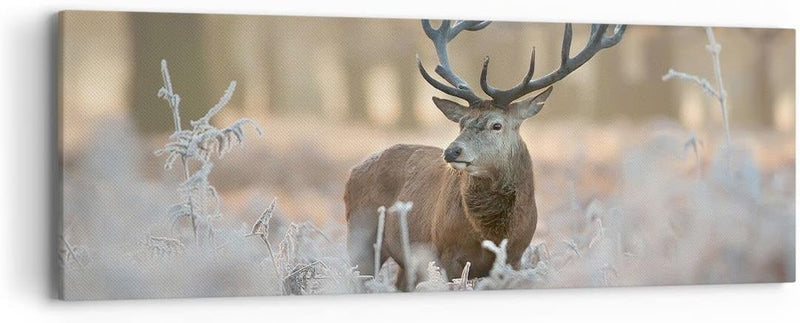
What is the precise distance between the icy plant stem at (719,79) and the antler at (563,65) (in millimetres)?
333

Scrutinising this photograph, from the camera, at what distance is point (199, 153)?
15.5 feet

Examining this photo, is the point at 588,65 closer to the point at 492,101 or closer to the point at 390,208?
the point at 492,101

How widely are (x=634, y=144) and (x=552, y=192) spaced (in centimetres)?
35

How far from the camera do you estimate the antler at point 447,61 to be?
4.89 m

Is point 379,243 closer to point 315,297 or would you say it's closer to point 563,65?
point 315,297

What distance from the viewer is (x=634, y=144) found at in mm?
5051

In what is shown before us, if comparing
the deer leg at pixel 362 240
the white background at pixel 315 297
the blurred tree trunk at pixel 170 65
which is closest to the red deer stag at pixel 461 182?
the deer leg at pixel 362 240

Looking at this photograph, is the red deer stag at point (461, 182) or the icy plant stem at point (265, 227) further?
the red deer stag at point (461, 182)

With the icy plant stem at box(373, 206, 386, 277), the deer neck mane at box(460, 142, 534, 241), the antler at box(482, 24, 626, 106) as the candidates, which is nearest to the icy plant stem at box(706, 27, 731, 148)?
the antler at box(482, 24, 626, 106)

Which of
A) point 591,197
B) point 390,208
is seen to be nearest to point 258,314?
point 390,208

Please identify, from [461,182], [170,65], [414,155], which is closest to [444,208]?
[461,182]

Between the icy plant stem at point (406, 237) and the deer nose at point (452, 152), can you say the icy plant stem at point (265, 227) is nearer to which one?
the icy plant stem at point (406, 237)

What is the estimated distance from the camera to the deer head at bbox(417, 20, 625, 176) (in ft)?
16.1

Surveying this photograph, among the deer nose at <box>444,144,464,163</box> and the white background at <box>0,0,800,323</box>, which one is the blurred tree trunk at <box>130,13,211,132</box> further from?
the deer nose at <box>444,144,464,163</box>
